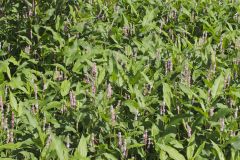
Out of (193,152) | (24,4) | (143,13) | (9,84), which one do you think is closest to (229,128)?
(193,152)

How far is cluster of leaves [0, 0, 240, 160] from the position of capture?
407 cm

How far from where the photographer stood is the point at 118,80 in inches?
192

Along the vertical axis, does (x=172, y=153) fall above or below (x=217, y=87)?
below

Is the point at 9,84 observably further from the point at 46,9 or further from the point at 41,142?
the point at 46,9

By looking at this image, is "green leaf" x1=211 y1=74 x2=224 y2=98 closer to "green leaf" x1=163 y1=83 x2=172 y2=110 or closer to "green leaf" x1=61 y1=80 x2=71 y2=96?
"green leaf" x1=163 y1=83 x2=172 y2=110

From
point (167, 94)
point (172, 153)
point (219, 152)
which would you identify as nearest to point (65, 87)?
point (167, 94)

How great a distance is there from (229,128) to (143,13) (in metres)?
3.36

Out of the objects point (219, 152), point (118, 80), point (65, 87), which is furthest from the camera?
point (118, 80)

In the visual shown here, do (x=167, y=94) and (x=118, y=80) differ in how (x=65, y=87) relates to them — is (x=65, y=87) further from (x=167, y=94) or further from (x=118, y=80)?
(x=167, y=94)

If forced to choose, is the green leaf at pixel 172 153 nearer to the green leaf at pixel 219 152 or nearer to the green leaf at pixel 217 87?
the green leaf at pixel 219 152

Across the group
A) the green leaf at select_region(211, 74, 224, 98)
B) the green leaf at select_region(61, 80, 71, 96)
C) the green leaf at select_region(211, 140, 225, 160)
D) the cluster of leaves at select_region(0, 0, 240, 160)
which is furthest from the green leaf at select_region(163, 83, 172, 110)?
the green leaf at select_region(61, 80, 71, 96)

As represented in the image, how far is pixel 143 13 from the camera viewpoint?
7.14 metres

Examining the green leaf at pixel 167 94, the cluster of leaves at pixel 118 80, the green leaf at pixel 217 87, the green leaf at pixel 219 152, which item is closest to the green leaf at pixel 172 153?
the cluster of leaves at pixel 118 80

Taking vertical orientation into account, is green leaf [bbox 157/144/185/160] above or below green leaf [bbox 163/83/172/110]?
below
